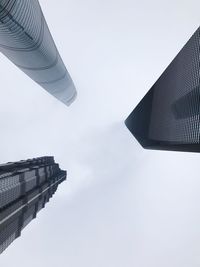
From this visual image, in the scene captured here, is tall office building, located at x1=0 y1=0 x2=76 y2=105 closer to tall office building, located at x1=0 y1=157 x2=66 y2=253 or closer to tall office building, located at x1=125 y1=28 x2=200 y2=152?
tall office building, located at x1=0 y1=157 x2=66 y2=253

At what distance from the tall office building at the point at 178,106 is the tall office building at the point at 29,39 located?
187 ft

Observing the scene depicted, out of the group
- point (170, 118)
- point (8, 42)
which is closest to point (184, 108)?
point (170, 118)

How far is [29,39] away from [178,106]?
65296 mm

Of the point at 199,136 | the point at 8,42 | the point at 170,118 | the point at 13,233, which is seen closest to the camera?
the point at 199,136

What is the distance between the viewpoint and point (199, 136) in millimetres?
84062

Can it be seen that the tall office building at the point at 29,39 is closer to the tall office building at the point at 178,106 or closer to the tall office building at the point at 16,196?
the tall office building at the point at 16,196

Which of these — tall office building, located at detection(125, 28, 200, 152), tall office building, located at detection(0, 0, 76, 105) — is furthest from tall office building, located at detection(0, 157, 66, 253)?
tall office building, located at detection(125, 28, 200, 152)

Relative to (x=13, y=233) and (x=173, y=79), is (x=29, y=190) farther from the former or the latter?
(x=173, y=79)

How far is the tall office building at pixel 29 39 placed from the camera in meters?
89.8

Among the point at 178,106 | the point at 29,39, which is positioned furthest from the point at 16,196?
the point at 178,106

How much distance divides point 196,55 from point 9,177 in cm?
7613

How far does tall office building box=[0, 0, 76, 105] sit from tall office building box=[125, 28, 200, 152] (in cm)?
5703

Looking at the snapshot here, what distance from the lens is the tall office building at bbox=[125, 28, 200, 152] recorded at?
9294 centimetres

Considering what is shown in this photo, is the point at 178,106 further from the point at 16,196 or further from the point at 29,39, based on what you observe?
the point at 16,196
